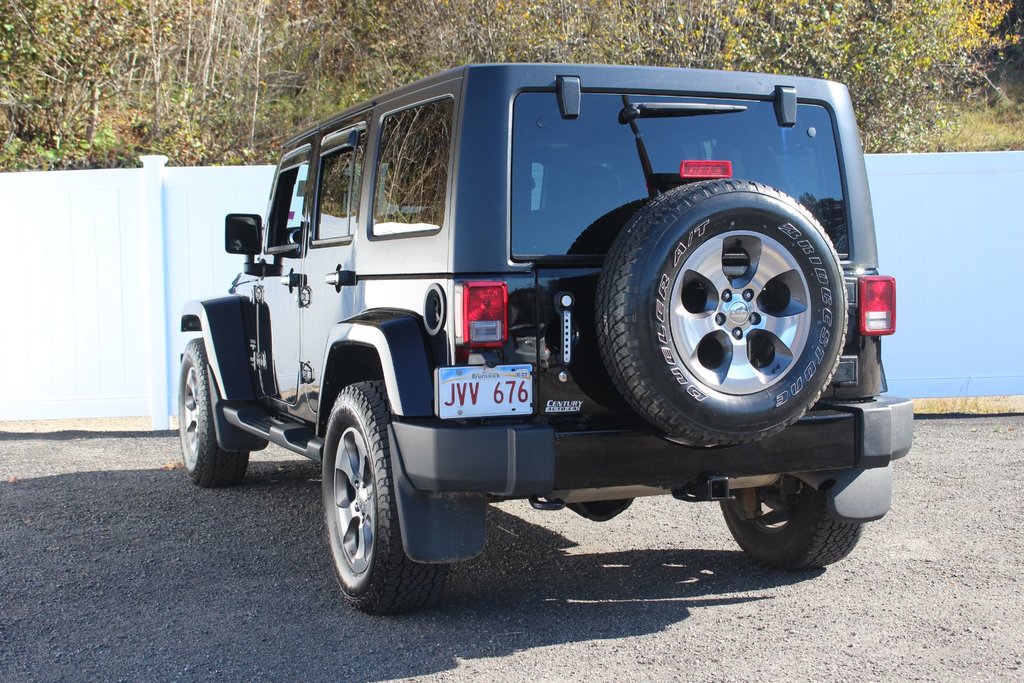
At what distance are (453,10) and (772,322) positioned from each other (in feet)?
39.1

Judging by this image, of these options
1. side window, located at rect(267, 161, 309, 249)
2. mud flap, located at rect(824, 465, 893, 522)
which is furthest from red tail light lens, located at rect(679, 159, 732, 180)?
side window, located at rect(267, 161, 309, 249)

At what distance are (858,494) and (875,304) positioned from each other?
2.47ft

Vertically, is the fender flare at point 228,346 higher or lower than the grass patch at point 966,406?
higher

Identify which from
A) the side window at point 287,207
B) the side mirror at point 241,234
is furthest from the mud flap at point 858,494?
the side mirror at point 241,234

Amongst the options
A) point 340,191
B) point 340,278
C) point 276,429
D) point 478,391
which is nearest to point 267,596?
point 276,429

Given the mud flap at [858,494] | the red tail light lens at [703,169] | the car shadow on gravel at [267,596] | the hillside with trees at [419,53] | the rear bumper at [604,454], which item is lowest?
the car shadow on gravel at [267,596]

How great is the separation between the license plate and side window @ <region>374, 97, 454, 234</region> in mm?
584

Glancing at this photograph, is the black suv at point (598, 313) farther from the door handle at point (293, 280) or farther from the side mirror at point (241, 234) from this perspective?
the side mirror at point (241, 234)

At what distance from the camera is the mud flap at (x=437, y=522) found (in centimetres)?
394

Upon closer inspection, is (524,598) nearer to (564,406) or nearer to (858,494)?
(564,406)

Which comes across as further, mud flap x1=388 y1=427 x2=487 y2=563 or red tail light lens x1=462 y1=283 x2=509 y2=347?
mud flap x1=388 y1=427 x2=487 y2=563

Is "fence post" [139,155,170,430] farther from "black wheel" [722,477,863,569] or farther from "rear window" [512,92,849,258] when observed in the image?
"rear window" [512,92,849,258]

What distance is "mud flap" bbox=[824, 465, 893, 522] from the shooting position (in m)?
4.42

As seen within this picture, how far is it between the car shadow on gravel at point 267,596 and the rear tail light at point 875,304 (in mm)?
1189
